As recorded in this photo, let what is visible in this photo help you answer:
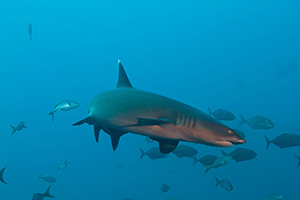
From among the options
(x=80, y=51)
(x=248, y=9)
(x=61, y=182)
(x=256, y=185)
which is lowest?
(x=61, y=182)

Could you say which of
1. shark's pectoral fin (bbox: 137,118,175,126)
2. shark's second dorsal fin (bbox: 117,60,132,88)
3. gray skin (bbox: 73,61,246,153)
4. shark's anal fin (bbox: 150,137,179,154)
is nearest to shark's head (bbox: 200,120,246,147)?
Result: gray skin (bbox: 73,61,246,153)

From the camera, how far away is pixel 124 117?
2814 mm

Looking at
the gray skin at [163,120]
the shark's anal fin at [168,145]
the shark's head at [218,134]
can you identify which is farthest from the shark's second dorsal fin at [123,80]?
the shark's head at [218,134]

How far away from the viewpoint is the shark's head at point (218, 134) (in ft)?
7.37

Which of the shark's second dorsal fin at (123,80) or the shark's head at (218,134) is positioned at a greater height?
the shark's second dorsal fin at (123,80)

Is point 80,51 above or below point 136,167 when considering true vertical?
above

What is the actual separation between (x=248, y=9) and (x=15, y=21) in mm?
94594

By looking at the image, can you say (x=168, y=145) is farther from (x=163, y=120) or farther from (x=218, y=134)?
(x=218, y=134)

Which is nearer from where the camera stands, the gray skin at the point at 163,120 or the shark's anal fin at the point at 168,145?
the gray skin at the point at 163,120

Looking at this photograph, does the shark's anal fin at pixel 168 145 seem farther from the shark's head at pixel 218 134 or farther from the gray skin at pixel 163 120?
the shark's head at pixel 218 134

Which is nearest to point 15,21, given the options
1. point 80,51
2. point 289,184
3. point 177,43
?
point 80,51

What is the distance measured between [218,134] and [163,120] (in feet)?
1.82

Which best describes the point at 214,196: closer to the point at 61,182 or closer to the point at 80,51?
the point at 61,182

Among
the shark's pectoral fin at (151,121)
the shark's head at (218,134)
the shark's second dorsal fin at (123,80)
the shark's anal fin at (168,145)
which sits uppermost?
the shark's second dorsal fin at (123,80)
